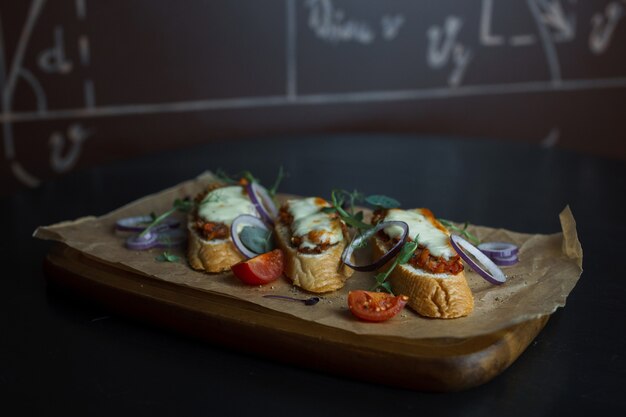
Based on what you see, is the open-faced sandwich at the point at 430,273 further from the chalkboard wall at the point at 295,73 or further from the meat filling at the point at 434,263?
the chalkboard wall at the point at 295,73

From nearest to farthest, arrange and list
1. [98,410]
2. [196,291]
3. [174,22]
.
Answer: [98,410] < [196,291] < [174,22]

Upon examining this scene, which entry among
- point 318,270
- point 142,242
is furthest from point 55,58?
point 318,270

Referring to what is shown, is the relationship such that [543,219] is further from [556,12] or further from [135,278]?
[556,12]

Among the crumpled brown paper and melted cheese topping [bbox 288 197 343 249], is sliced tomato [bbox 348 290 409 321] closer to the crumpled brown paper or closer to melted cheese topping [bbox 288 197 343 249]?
the crumpled brown paper

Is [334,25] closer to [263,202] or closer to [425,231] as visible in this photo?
[263,202]

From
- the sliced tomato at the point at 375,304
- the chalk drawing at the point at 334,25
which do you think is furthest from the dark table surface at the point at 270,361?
the chalk drawing at the point at 334,25

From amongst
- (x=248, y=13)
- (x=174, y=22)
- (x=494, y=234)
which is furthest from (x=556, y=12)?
(x=494, y=234)
